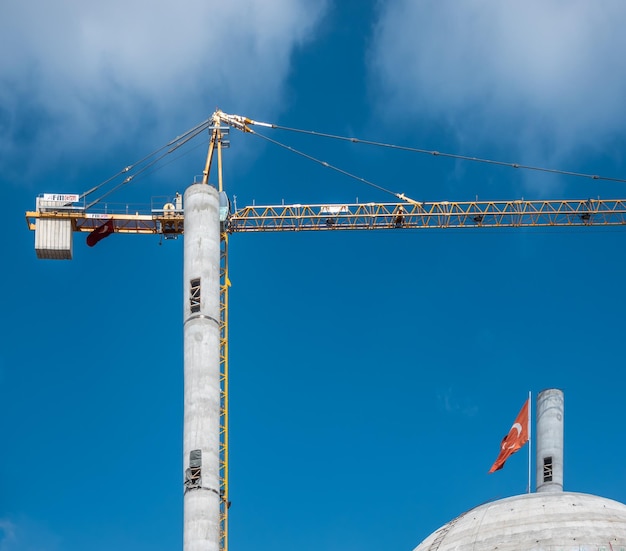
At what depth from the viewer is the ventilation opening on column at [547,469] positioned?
311ft

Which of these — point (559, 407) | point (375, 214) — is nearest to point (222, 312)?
point (375, 214)

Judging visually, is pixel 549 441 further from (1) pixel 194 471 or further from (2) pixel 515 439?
Answer: (1) pixel 194 471

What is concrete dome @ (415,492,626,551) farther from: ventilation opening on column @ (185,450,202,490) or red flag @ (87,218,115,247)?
red flag @ (87,218,115,247)

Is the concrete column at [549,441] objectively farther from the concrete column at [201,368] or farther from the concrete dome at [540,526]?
the concrete column at [201,368]

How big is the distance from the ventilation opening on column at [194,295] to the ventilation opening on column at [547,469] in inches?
988

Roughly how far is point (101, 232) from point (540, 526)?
1808 inches

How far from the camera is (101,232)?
11425 centimetres

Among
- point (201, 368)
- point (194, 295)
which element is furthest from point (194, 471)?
point (194, 295)

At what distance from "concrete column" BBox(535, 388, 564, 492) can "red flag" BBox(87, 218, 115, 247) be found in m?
35.9

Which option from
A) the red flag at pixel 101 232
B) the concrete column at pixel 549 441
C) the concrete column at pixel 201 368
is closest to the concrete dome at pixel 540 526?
the concrete column at pixel 549 441

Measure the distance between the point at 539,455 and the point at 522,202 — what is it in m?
27.0

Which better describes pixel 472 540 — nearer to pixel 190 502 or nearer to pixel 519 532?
pixel 519 532

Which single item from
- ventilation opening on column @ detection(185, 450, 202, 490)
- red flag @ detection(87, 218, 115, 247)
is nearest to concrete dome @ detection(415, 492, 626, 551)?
ventilation opening on column @ detection(185, 450, 202, 490)

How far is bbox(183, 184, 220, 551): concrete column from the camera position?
94875mm
